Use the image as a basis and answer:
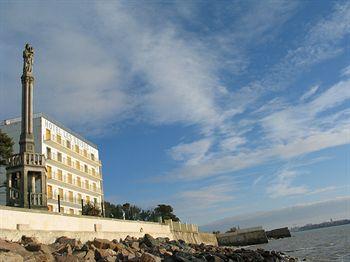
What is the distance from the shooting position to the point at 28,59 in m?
29.0

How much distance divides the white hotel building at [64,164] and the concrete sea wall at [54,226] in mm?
15720

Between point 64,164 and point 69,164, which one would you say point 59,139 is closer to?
point 64,164

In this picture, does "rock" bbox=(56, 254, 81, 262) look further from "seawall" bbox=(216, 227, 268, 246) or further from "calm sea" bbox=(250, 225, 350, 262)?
"seawall" bbox=(216, 227, 268, 246)

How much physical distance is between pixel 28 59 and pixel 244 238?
2482 inches

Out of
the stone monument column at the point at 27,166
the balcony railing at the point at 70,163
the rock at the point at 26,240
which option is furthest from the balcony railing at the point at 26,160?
the balcony railing at the point at 70,163

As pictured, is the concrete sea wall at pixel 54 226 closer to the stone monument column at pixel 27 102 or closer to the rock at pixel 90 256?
the rock at pixel 90 256

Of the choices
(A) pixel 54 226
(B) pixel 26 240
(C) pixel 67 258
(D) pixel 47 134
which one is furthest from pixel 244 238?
(C) pixel 67 258

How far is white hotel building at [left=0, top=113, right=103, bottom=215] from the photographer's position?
46.2m

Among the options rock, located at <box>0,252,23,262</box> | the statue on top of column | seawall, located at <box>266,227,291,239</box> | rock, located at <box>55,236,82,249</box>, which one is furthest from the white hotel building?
seawall, located at <box>266,227,291,239</box>

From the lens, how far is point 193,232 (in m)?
56.8

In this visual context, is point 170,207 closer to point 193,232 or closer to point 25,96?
point 193,232

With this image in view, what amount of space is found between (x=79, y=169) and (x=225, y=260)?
34694 mm

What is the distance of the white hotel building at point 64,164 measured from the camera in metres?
46.2

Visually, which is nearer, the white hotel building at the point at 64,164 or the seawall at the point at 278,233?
the white hotel building at the point at 64,164
